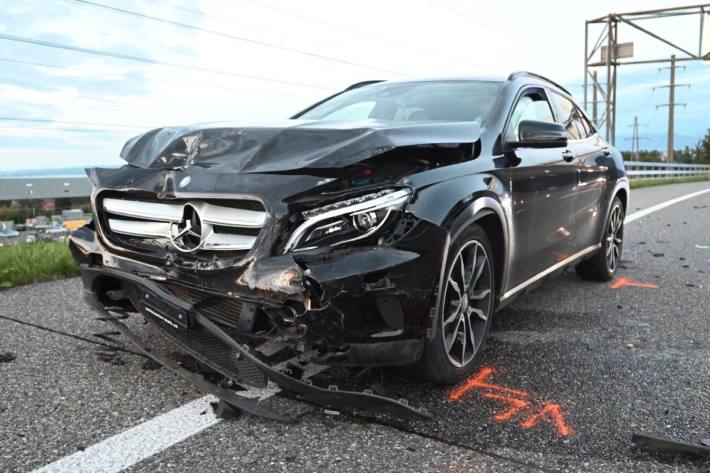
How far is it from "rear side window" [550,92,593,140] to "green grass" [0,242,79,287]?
4.04 metres

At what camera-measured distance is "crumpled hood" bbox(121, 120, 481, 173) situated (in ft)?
9.13

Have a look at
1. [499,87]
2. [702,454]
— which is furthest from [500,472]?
[499,87]

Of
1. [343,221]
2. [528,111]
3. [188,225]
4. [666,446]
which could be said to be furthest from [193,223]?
[528,111]

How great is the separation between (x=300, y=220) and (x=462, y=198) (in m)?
0.84

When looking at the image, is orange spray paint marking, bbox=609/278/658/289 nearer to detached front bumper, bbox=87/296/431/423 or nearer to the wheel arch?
the wheel arch

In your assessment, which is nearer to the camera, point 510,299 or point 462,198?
point 462,198

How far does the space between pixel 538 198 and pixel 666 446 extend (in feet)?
5.86

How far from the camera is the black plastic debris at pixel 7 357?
3.51 meters

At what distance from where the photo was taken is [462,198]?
3.04m

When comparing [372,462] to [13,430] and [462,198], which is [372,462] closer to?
[462,198]

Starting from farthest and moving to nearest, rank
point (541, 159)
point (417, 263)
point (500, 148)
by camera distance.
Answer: point (541, 159)
point (500, 148)
point (417, 263)

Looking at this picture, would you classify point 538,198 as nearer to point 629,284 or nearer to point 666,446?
point 666,446

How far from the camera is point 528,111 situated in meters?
4.27

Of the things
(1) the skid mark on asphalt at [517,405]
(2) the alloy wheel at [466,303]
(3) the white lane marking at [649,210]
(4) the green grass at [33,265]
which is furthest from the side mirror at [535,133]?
(3) the white lane marking at [649,210]
